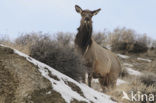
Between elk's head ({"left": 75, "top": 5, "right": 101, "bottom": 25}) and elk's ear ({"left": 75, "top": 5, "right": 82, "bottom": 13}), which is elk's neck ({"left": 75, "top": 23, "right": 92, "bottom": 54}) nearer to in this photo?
elk's head ({"left": 75, "top": 5, "right": 101, "bottom": 25})

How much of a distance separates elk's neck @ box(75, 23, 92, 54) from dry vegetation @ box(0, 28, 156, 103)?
1.35ft

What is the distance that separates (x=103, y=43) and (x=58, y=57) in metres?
21.3

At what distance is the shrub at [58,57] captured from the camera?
286 inches

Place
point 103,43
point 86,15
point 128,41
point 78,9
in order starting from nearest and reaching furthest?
point 86,15, point 78,9, point 103,43, point 128,41

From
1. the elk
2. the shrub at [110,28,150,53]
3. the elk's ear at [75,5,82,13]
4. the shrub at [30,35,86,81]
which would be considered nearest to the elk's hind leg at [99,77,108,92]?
the elk

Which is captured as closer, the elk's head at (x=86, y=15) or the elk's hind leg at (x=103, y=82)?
the elk's head at (x=86, y=15)

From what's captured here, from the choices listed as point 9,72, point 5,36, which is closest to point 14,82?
point 9,72

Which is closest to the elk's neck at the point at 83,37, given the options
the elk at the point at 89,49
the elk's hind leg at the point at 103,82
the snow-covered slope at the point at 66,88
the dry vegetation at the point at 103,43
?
the elk at the point at 89,49

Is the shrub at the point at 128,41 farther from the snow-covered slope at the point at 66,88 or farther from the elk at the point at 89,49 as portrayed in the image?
the snow-covered slope at the point at 66,88

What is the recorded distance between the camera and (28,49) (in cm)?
755

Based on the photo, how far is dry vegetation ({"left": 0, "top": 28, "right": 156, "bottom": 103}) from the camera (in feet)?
24.2

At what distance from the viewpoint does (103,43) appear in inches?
1121

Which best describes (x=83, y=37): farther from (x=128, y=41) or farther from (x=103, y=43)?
(x=128, y=41)

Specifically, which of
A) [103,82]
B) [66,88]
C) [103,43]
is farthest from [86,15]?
[103,43]
